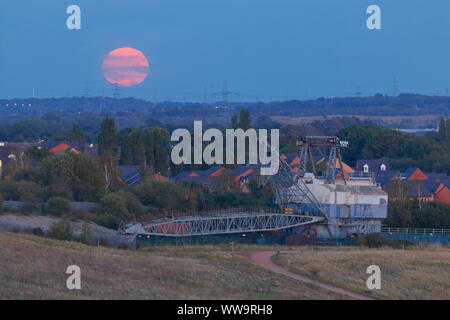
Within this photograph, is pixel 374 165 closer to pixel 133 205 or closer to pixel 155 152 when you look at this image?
pixel 155 152

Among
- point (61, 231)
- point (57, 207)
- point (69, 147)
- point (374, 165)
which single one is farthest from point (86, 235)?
point (69, 147)

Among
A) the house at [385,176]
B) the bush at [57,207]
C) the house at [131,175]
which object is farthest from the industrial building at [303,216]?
the house at [131,175]

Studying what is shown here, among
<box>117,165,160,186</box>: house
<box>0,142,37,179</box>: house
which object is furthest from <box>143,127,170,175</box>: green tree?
<box>0,142,37,179</box>: house

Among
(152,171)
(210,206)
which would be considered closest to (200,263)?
(210,206)

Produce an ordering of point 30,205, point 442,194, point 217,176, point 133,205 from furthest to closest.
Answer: point 217,176 < point 442,194 < point 133,205 < point 30,205

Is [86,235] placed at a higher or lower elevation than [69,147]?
lower
